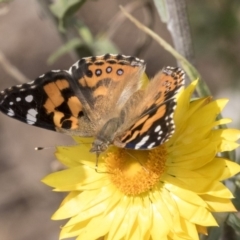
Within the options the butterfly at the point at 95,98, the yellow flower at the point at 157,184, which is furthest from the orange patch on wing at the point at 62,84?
the yellow flower at the point at 157,184

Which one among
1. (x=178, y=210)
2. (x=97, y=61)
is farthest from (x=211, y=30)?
(x=178, y=210)

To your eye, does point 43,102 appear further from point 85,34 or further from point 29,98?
point 85,34

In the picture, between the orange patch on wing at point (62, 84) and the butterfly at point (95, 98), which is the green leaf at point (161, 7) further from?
the orange patch on wing at point (62, 84)

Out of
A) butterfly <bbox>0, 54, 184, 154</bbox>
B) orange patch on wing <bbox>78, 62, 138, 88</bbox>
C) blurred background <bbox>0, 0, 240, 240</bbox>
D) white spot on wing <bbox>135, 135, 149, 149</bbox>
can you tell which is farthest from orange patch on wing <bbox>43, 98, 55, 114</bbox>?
blurred background <bbox>0, 0, 240, 240</bbox>

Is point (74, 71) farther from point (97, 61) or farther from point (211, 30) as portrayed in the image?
point (211, 30)

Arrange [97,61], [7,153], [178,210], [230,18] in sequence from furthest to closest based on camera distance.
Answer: [7,153] → [230,18] → [97,61] → [178,210]

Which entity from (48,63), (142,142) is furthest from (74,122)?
(48,63)

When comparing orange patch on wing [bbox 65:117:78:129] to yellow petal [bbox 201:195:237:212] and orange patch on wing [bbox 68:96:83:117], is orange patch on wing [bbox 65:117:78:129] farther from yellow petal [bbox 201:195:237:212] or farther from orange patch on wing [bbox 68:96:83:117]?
yellow petal [bbox 201:195:237:212]
